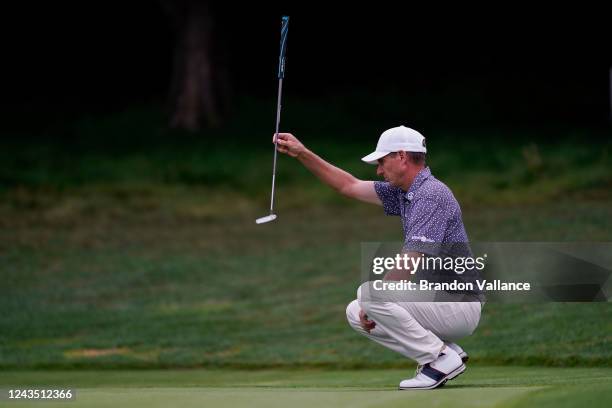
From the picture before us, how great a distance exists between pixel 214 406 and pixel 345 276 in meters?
10.5

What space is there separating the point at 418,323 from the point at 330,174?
4.18 feet

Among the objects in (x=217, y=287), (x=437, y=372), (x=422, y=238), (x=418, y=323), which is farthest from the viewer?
(x=217, y=287)

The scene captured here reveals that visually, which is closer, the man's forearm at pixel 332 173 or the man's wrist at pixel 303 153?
the man's wrist at pixel 303 153

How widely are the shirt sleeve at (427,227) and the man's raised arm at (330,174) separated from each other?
747 millimetres

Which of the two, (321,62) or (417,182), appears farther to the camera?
(321,62)

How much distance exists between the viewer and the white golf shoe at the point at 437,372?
7117 mm

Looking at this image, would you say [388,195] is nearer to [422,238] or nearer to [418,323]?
[422,238]

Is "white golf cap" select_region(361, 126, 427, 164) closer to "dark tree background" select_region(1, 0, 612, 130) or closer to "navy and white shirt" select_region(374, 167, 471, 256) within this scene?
"navy and white shirt" select_region(374, 167, 471, 256)

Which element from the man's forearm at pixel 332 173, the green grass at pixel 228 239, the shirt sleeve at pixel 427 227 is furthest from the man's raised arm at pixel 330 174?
the green grass at pixel 228 239

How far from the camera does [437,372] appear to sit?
7145mm

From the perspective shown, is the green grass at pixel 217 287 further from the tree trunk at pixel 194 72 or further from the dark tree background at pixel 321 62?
the dark tree background at pixel 321 62

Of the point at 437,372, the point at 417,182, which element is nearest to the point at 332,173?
the point at 417,182

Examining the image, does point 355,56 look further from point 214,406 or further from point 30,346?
point 214,406

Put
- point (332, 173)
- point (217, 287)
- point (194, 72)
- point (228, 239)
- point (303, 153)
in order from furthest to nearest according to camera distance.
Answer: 1. point (194, 72)
2. point (228, 239)
3. point (217, 287)
4. point (332, 173)
5. point (303, 153)
